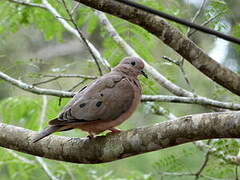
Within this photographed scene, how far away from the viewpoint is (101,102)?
3.84 m

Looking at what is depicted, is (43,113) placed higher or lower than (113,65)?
lower

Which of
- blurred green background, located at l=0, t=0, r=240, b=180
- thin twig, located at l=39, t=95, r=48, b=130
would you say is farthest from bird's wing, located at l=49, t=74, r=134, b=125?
thin twig, located at l=39, t=95, r=48, b=130

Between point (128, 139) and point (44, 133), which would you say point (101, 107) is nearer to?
point (44, 133)

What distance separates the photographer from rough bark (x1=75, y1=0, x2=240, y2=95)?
2.99 meters

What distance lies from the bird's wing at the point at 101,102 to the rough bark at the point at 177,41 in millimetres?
862

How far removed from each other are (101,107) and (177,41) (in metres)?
0.94

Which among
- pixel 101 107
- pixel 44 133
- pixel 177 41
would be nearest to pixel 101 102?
pixel 101 107

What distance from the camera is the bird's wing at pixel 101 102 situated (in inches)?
147

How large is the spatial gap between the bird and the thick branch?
0.16 metres

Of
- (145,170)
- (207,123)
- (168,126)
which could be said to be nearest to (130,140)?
(168,126)

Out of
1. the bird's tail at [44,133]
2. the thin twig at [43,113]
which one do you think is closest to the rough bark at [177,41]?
the bird's tail at [44,133]

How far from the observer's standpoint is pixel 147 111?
522 centimetres

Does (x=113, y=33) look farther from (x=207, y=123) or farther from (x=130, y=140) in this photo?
(x=207, y=123)

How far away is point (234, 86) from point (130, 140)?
2.35 feet
